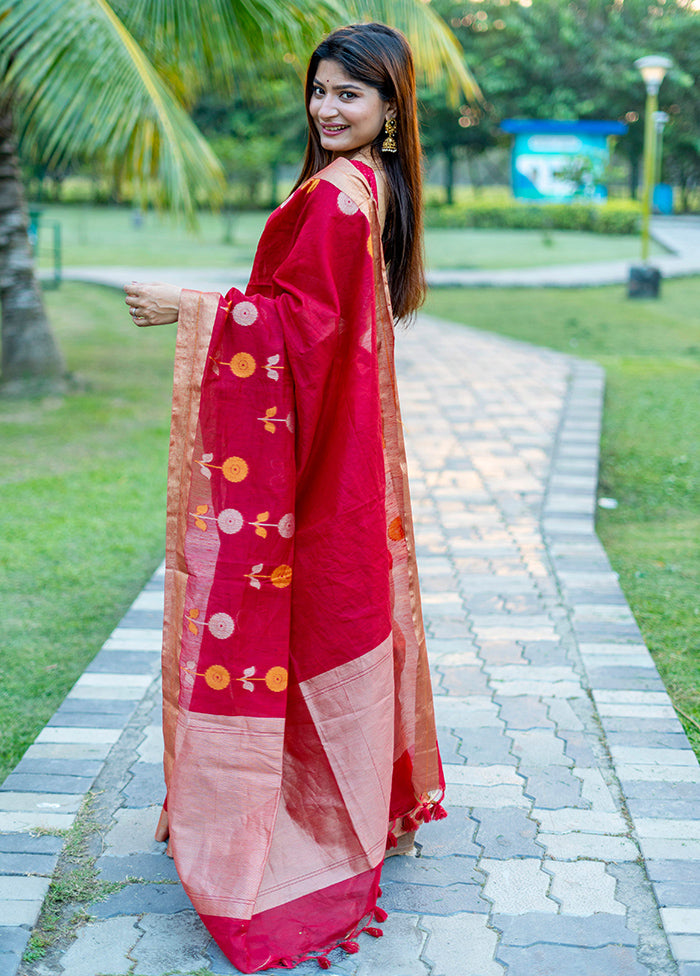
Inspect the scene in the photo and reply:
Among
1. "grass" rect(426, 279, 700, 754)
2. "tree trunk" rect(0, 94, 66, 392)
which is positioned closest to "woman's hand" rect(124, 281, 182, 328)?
"grass" rect(426, 279, 700, 754)

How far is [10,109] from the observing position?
7336 millimetres

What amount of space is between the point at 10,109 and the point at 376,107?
20.1ft

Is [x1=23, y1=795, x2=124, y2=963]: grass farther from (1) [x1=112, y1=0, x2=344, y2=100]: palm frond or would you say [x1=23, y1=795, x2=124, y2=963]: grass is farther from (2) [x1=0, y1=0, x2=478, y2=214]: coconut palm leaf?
(1) [x1=112, y1=0, x2=344, y2=100]: palm frond

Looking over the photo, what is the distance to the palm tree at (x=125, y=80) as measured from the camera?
5.92 metres

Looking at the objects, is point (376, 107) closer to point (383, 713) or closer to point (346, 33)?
point (346, 33)

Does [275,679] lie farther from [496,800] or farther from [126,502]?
[126,502]

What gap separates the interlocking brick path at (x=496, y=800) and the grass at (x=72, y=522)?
194 mm

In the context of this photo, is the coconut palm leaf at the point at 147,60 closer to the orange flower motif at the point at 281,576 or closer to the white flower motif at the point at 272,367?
the white flower motif at the point at 272,367

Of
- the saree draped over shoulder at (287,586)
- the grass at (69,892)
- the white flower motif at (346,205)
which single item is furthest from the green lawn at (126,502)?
the white flower motif at (346,205)

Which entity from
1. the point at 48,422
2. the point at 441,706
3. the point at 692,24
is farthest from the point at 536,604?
the point at 692,24

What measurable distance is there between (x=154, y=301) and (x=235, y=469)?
36 centimetres

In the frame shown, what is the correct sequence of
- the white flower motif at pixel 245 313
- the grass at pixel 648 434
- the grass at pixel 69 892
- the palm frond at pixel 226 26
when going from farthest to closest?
1. the palm frond at pixel 226 26
2. the grass at pixel 648 434
3. the grass at pixel 69 892
4. the white flower motif at pixel 245 313

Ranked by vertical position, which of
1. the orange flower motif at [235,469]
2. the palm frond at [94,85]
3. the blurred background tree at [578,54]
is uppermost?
the blurred background tree at [578,54]

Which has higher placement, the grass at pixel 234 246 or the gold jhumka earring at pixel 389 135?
the gold jhumka earring at pixel 389 135
